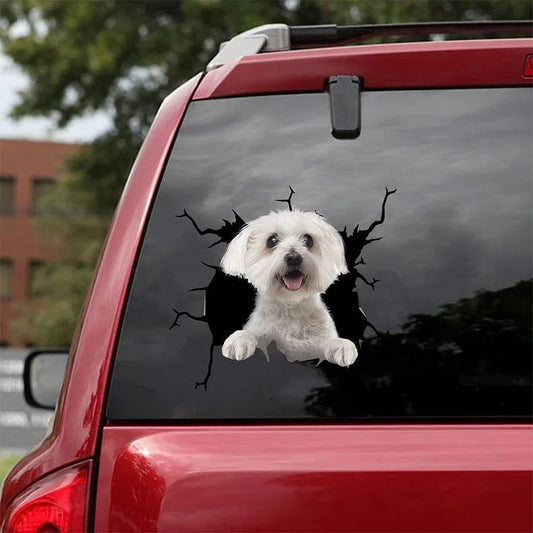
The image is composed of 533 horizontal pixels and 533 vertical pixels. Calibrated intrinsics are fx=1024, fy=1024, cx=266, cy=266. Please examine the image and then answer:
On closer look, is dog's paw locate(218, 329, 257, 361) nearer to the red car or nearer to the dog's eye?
the red car

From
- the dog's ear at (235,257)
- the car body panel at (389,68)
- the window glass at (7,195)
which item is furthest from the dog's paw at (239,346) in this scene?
the window glass at (7,195)

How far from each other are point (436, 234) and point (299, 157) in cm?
31

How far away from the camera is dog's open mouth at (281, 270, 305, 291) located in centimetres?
200

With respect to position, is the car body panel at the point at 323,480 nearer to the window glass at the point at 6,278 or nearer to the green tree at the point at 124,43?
the green tree at the point at 124,43

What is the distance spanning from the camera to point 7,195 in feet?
168

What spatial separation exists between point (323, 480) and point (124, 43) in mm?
15697

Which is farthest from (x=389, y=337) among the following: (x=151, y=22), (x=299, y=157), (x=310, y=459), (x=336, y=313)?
(x=151, y=22)

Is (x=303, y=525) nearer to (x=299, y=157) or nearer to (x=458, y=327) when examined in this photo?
(x=458, y=327)

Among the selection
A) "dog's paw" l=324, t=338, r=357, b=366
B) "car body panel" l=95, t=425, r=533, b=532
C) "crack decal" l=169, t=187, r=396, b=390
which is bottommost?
"car body panel" l=95, t=425, r=533, b=532

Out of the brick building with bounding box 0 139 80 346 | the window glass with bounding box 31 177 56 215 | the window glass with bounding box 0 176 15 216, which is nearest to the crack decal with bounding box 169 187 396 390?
the brick building with bounding box 0 139 80 346

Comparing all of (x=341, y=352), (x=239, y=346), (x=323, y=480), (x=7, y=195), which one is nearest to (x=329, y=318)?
(x=341, y=352)

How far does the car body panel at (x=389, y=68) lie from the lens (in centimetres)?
205

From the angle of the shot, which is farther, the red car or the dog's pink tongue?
the dog's pink tongue

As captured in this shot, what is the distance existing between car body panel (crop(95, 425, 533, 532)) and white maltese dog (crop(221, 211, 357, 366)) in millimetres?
201
